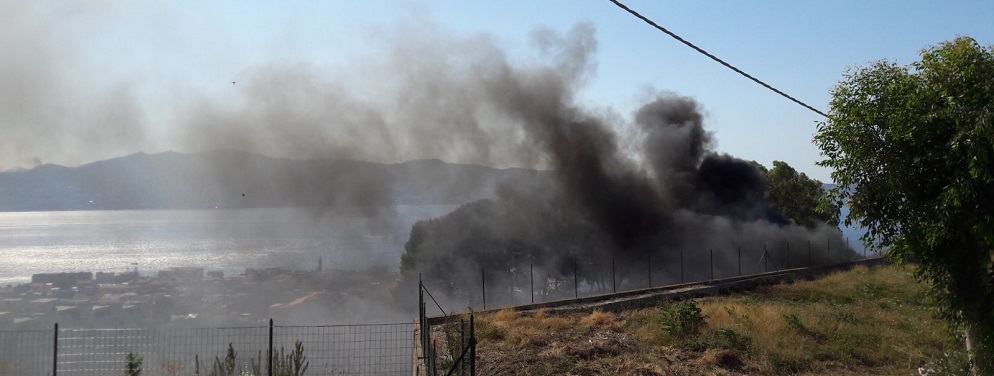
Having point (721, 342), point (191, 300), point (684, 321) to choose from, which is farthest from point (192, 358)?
point (191, 300)

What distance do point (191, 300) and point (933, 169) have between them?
150 feet

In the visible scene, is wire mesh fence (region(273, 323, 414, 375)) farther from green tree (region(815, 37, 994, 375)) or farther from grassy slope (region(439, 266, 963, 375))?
green tree (region(815, 37, 994, 375))

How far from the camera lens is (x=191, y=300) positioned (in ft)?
147

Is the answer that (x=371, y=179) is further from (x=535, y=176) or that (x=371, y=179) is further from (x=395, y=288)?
(x=535, y=176)

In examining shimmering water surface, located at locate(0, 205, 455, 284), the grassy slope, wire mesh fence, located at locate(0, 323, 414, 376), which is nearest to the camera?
the grassy slope

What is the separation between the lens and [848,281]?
2442 cm

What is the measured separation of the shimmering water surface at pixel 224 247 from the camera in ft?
253

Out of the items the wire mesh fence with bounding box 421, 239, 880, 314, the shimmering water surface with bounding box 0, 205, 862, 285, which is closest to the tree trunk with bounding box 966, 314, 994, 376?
the wire mesh fence with bounding box 421, 239, 880, 314

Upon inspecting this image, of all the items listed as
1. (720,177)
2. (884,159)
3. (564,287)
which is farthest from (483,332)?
(564,287)

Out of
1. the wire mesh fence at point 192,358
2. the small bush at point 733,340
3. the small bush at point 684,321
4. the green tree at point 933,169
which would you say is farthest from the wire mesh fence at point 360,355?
the green tree at point 933,169

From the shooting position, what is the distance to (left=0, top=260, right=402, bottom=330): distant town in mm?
37312

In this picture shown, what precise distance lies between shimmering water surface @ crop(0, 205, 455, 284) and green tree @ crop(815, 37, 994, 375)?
173 feet

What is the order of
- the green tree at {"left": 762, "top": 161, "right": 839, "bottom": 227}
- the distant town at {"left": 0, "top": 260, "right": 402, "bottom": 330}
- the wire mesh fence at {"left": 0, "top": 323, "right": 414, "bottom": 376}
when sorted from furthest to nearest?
the green tree at {"left": 762, "top": 161, "right": 839, "bottom": 227} < the distant town at {"left": 0, "top": 260, "right": 402, "bottom": 330} < the wire mesh fence at {"left": 0, "top": 323, "right": 414, "bottom": 376}

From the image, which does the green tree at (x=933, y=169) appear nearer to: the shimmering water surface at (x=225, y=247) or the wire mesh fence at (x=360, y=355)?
the wire mesh fence at (x=360, y=355)
